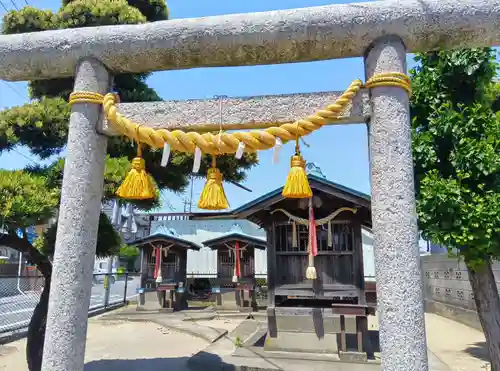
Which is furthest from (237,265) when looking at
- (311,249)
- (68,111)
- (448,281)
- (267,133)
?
(267,133)

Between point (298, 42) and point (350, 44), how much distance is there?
1.38ft

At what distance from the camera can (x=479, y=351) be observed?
29.5 ft

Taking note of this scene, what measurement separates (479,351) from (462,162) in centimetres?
663

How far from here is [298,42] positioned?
3.11 metres

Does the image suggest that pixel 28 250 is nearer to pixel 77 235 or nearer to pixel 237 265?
pixel 77 235

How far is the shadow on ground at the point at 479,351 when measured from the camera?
8.44 meters

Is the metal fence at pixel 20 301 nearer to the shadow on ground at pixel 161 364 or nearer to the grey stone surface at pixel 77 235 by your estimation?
the shadow on ground at pixel 161 364

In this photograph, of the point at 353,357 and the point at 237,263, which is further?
the point at 237,263

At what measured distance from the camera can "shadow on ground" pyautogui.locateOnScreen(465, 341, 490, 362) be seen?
27.7 feet

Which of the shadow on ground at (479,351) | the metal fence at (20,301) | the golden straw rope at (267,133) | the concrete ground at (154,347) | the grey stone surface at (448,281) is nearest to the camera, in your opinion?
the golden straw rope at (267,133)

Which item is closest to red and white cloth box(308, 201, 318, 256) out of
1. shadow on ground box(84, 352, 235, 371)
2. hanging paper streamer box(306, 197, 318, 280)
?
hanging paper streamer box(306, 197, 318, 280)

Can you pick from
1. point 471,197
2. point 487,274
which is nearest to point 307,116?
point 471,197

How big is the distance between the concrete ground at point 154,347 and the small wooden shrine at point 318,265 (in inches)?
79.2

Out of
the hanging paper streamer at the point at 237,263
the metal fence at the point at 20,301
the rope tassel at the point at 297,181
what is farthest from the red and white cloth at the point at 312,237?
the hanging paper streamer at the point at 237,263
